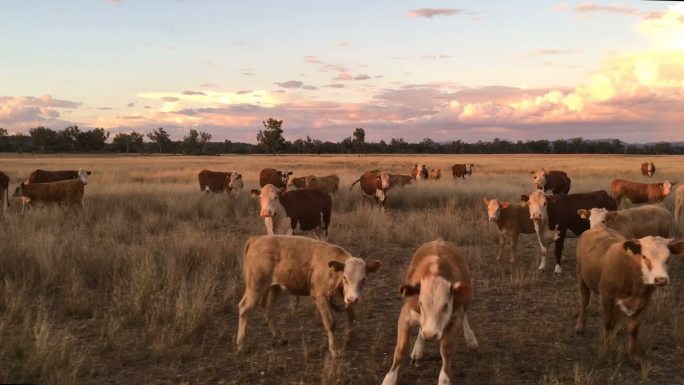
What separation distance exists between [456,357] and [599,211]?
4745 mm

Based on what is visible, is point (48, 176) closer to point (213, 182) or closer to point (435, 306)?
point (213, 182)

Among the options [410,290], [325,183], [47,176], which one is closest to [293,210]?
[410,290]

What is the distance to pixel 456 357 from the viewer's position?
598cm

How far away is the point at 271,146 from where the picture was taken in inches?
4299

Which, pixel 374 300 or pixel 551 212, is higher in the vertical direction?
pixel 551 212

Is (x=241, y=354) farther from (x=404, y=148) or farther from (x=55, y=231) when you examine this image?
(x=404, y=148)

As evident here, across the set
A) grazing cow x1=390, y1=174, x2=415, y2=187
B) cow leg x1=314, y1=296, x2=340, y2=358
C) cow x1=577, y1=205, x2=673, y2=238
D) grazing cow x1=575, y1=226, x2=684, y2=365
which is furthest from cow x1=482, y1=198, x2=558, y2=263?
grazing cow x1=390, y1=174, x2=415, y2=187

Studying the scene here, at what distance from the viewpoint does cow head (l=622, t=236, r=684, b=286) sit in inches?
214

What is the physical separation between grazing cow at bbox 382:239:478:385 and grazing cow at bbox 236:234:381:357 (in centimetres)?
92

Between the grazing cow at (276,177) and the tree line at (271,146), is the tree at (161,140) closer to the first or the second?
the tree line at (271,146)

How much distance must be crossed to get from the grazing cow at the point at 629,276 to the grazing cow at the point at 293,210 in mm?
5850

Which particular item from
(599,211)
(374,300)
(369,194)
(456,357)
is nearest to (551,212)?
(599,211)

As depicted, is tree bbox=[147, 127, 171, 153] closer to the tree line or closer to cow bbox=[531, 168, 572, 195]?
the tree line

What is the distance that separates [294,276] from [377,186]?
1430 centimetres
